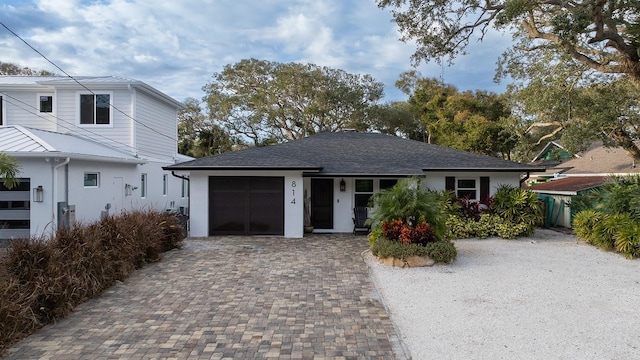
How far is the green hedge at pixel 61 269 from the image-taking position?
4.85 m

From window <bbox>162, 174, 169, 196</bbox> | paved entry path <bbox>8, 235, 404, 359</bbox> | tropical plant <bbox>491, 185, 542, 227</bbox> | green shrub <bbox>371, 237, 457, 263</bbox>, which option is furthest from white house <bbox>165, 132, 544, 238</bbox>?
window <bbox>162, 174, 169, 196</bbox>

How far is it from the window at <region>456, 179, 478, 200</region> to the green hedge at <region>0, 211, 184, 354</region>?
10.5m

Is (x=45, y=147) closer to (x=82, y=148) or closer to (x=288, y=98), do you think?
(x=82, y=148)

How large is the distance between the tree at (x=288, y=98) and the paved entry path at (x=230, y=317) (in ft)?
71.5

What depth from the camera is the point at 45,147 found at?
36.4 ft

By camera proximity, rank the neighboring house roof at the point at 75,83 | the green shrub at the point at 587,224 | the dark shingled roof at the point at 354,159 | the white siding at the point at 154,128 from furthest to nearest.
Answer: the white siding at the point at 154,128
the neighboring house roof at the point at 75,83
the dark shingled roof at the point at 354,159
the green shrub at the point at 587,224

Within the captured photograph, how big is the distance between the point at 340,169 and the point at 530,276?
23.3ft

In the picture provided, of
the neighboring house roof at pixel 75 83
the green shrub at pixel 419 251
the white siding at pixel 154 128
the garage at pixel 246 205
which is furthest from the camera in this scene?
the white siding at pixel 154 128

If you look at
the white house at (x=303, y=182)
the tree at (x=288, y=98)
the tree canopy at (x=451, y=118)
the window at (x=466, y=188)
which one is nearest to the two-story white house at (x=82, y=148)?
the white house at (x=303, y=182)

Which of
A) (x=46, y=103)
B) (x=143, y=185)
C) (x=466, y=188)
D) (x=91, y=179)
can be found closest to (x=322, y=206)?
(x=466, y=188)

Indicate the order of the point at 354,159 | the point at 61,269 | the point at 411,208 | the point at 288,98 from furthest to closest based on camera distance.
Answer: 1. the point at 288,98
2. the point at 354,159
3. the point at 411,208
4. the point at 61,269

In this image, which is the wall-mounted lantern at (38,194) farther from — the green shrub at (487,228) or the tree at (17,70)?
the tree at (17,70)

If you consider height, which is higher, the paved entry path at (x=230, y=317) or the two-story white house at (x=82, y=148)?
the two-story white house at (x=82, y=148)

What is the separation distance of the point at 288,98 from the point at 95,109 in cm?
1594
